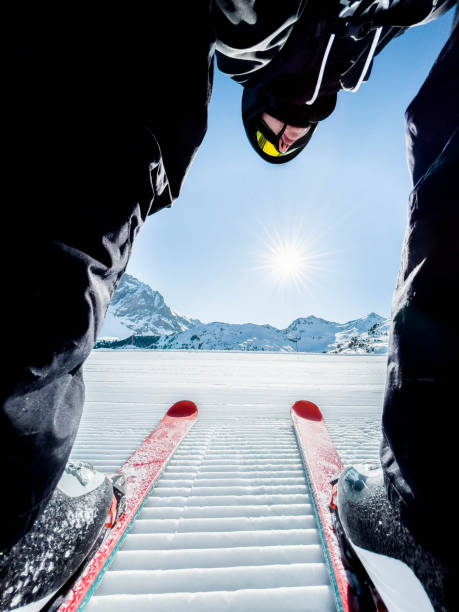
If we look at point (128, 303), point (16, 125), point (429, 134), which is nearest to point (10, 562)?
point (16, 125)

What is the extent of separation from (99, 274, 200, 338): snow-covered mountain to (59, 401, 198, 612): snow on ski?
441 feet

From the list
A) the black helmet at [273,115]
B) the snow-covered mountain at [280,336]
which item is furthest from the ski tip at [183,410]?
the snow-covered mountain at [280,336]

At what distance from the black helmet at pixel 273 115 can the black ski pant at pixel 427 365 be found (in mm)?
1347

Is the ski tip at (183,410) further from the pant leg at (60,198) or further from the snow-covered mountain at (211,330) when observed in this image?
the snow-covered mountain at (211,330)

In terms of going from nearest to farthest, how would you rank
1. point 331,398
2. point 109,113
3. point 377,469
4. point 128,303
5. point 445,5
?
1. point 109,113
2. point 377,469
3. point 445,5
4. point 331,398
5. point 128,303

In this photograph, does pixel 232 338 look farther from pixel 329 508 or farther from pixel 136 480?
pixel 329 508

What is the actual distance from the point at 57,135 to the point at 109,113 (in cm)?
15

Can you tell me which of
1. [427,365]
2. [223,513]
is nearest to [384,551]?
[427,365]

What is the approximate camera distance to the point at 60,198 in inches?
19.7

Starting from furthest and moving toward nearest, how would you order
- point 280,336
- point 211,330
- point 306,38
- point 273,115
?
1. point 280,336
2. point 211,330
3. point 273,115
4. point 306,38

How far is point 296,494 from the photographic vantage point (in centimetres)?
135

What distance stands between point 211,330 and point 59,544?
119031mm

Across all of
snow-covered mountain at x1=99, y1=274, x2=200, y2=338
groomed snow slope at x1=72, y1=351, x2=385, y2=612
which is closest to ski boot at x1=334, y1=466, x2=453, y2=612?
groomed snow slope at x1=72, y1=351, x2=385, y2=612

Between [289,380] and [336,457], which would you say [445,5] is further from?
[289,380]
